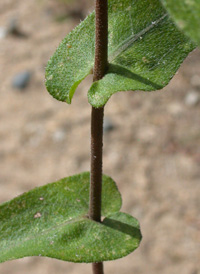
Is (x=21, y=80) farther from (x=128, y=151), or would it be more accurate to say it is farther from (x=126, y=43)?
(x=126, y=43)

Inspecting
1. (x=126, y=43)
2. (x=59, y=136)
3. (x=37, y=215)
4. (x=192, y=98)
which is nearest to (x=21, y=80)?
(x=59, y=136)

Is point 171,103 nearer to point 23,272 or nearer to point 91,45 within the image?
point 23,272

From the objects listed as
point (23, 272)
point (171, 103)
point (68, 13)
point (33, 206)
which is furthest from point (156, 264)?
point (68, 13)

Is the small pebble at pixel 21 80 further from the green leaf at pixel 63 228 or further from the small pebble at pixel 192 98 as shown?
the green leaf at pixel 63 228

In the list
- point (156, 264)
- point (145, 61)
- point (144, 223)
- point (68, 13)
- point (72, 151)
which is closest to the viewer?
point (145, 61)

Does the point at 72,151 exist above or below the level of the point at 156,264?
above

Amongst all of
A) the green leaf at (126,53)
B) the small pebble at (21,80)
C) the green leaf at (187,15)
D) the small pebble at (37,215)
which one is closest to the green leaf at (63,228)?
the small pebble at (37,215)
